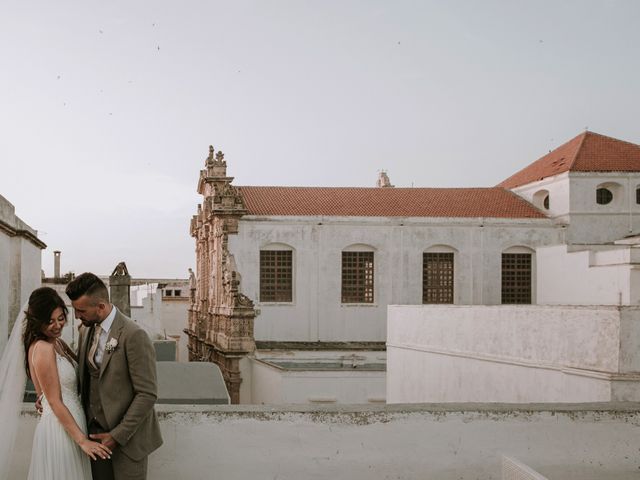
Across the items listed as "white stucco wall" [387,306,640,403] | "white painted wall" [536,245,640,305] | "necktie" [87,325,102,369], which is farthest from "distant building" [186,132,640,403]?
"necktie" [87,325,102,369]

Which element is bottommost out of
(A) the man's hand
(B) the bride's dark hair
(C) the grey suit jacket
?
(A) the man's hand

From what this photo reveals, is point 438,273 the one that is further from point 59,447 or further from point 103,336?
point 59,447

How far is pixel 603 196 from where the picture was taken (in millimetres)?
30203

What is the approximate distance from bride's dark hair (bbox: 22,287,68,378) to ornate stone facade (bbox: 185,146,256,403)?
22211mm

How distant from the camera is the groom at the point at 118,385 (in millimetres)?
4176

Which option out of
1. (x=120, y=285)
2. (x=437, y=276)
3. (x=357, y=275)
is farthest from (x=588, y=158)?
(x=120, y=285)

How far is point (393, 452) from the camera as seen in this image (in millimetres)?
5090

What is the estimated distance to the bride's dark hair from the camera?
417 cm

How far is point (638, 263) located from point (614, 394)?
11.3m

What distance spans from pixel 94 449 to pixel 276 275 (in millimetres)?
25271

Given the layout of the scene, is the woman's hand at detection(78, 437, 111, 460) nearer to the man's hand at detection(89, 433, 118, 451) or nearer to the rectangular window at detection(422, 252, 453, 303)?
the man's hand at detection(89, 433, 118, 451)

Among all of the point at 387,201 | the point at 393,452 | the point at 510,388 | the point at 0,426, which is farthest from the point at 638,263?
the point at 0,426

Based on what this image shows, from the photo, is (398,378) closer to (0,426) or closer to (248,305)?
(248,305)

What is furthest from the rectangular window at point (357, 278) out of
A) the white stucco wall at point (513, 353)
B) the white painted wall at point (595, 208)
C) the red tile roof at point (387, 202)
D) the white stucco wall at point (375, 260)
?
the white stucco wall at point (513, 353)
